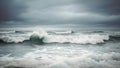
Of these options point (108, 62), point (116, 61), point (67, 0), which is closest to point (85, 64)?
point (108, 62)

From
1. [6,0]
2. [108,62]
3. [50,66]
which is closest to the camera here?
[50,66]

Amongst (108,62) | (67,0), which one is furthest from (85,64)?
(67,0)

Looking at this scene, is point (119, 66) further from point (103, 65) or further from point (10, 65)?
point (10, 65)

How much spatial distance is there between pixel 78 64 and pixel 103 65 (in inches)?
18.7

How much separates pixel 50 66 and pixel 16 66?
639 mm

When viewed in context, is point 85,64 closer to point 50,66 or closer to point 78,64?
point 78,64

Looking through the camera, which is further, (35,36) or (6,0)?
(35,36)

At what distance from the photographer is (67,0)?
17.3 feet

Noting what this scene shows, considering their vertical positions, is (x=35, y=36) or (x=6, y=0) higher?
(x=6, y=0)

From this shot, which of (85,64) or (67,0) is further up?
(67,0)

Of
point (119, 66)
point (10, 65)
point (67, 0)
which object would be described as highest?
point (67, 0)

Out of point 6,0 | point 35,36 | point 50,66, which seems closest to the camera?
point 50,66

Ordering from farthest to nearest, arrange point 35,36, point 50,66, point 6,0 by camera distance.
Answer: point 35,36 < point 6,0 < point 50,66

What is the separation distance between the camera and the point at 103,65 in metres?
2.55
